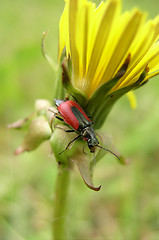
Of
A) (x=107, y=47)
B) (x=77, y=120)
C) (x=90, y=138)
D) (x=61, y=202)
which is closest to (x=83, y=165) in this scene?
(x=90, y=138)

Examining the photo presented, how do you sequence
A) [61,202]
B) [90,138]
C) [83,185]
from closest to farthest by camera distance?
[90,138]
[61,202]
[83,185]

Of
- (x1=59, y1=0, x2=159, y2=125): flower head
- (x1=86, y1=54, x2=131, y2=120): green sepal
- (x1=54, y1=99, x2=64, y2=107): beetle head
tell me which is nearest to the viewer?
(x1=59, y1=0, x2=159, y2=125): flower head

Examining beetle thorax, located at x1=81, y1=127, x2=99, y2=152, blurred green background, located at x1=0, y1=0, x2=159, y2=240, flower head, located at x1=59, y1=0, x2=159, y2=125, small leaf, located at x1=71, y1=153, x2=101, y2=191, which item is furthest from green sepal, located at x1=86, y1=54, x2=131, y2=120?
blurred green background, located at x1=0, y1=0, x2=159, y2=240

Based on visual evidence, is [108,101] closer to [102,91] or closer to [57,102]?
[102,91]

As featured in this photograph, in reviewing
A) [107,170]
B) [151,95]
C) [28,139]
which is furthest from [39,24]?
[28,139]

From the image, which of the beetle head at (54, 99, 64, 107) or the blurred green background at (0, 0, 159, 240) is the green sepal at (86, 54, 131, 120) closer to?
the beetle head at (54, 99, 64, 107)

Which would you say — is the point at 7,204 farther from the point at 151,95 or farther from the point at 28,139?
the point at 151,95
